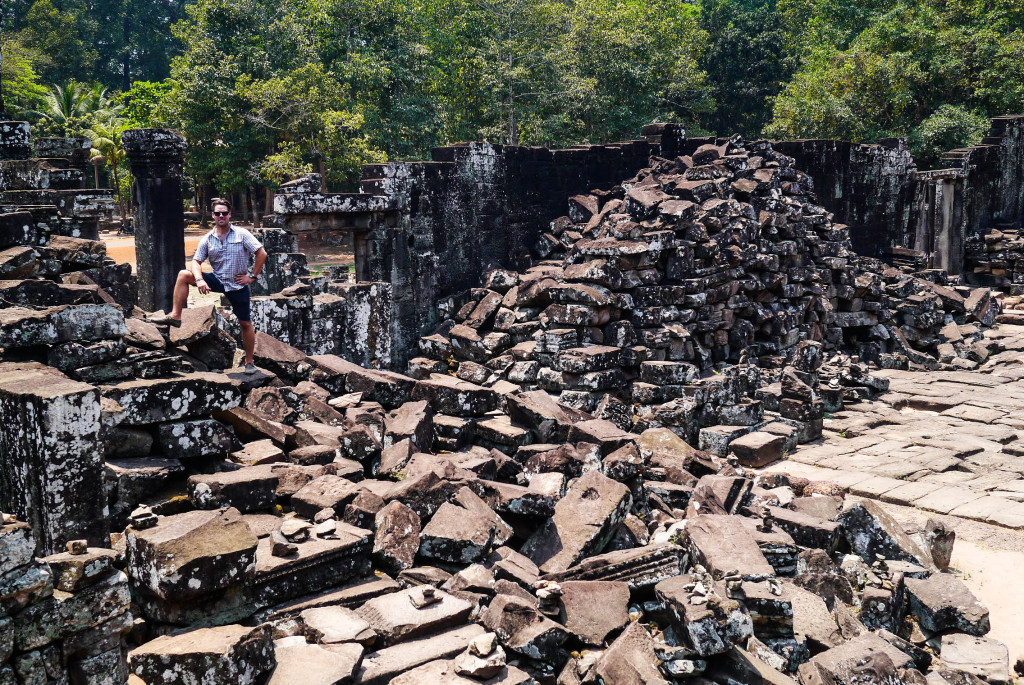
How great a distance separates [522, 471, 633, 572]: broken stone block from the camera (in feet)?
17.9

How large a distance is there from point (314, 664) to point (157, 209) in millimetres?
8390

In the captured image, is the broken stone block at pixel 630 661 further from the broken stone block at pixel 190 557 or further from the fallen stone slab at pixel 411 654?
the broken stone block at pixel 190 557

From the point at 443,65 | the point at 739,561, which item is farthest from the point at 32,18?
the point at 739,561

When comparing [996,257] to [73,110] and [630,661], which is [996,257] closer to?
[630,661]

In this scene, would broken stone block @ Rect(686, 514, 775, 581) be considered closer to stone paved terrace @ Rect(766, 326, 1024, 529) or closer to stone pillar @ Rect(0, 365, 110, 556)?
stone paved terrace @ Rect(766, 326, 1024, 529)

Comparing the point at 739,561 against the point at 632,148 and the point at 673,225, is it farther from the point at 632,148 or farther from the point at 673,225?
the point at 632,148

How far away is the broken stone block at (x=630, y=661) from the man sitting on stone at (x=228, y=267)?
3664mm

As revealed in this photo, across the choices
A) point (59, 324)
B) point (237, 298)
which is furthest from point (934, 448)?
point (59, 324)

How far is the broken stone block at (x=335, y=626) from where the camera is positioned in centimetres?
426

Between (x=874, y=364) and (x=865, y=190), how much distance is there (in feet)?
14.5

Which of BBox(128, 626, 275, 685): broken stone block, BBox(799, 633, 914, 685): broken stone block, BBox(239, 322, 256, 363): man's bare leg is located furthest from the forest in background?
BBox(128, 626, 275, 685): broken stone block

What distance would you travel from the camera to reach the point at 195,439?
209 inches

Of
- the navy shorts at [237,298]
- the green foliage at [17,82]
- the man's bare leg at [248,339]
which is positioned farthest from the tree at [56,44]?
the man's bare leg at [248,339]

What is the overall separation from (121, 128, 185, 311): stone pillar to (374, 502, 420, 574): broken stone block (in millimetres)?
6756
